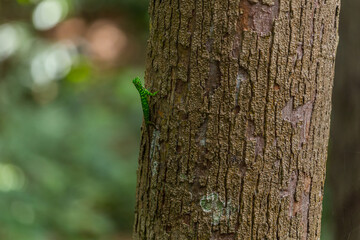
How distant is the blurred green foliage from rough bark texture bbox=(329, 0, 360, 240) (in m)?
2.31

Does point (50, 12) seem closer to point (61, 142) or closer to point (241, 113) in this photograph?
point (61, 142)

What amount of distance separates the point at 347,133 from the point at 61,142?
3.98m

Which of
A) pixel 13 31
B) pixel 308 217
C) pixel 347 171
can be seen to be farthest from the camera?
pixel 13 31

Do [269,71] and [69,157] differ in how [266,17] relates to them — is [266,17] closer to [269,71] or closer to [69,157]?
[269,71]

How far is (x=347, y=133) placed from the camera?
302 centimetres

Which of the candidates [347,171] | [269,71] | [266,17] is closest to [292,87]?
[269,71]

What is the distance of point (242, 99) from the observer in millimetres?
1504

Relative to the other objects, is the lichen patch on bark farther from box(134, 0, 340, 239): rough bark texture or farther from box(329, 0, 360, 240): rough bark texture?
box(329, 0, 360, 240): rough bark texture

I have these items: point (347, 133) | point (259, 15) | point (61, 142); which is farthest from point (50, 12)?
point (259, 15)

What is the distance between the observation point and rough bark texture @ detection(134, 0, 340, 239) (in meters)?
1.50

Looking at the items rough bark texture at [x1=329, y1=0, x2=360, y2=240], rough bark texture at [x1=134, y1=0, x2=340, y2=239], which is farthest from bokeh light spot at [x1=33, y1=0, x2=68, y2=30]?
rough bark texture at [x1=134, y1=0, x2=340, y2=239]

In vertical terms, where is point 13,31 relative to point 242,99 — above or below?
above

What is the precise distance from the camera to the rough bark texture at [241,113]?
150cm

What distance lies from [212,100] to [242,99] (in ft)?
0.31
